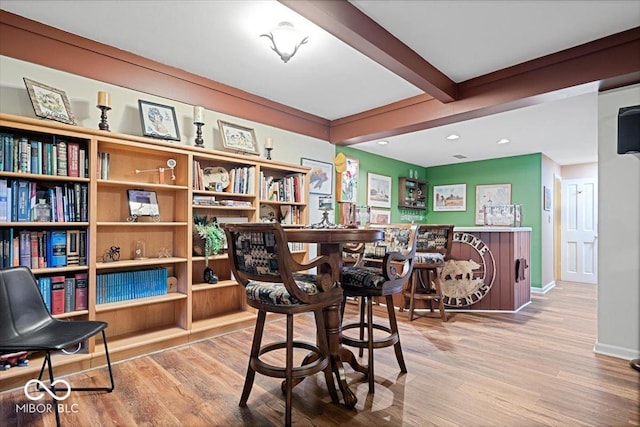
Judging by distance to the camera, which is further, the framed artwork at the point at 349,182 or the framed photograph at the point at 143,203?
the framed artwork at the point at 349,182

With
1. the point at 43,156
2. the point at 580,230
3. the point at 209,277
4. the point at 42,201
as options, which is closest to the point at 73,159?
the point at 43,156

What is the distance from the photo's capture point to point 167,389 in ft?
6.93

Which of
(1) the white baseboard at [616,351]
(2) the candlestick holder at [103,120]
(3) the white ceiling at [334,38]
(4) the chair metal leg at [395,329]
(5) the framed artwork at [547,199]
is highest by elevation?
(3) the white ceiling at [334,38]

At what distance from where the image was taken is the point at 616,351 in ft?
8.71

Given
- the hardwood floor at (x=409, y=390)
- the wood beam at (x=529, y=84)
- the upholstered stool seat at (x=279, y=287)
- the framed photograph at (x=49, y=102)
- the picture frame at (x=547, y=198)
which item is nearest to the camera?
the upholstered stool seat at (x=279, y=287)

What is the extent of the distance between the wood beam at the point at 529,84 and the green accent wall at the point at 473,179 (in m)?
1.34

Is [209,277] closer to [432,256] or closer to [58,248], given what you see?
[58,248]

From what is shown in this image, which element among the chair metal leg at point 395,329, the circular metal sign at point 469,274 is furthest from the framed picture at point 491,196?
the chair metal leg at point 395,329

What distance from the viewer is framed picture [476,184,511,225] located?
19.8 ft

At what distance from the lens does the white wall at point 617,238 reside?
261 centimetres

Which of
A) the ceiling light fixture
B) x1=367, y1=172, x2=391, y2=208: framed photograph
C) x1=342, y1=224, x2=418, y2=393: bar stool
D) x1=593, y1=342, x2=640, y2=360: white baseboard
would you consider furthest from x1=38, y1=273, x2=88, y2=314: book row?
x1=367, y1=172, x2=391, y2=208: framed photograph

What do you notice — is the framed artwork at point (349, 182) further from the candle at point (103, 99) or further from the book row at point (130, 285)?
the candle at point (103, 99)

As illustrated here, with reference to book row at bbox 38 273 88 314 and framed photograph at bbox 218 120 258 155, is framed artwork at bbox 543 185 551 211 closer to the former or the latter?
framed photograph at bbox 218 120 258 155

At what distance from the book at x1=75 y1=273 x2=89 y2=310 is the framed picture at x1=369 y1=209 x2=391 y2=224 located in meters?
4.15
